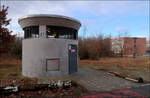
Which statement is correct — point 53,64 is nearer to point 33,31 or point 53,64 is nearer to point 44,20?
point 33,31

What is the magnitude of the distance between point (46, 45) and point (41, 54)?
86 cm

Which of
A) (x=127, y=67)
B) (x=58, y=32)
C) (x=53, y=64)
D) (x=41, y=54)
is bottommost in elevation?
(x=127, y=67)

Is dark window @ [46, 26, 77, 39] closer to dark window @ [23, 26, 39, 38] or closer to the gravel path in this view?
dark window @ [23, 26, 39, 38]

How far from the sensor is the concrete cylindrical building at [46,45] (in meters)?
9.07

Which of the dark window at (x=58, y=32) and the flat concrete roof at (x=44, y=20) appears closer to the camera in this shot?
the flat concrete roof at (x=44, y=20)

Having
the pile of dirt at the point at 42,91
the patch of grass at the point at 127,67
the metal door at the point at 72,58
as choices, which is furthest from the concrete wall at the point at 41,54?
the patch of grass at the point at 127,67

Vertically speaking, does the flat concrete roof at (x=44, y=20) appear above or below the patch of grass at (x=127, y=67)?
above

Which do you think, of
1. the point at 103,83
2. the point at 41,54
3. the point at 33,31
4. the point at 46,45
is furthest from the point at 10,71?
the point at 103,83

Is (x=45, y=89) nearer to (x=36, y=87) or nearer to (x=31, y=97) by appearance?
(x=36, y=87)

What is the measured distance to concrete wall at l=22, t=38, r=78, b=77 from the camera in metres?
9.08

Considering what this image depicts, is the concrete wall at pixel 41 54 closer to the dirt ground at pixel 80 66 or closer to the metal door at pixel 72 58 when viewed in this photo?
the metal door at pixel 72 58

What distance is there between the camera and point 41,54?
907 cm

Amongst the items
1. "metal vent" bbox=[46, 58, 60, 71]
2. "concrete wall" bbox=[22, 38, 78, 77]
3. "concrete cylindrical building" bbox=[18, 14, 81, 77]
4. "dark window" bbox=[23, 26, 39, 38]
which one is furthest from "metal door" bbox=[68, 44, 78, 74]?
"dark window" bbox=[23, 26, 39, 38]

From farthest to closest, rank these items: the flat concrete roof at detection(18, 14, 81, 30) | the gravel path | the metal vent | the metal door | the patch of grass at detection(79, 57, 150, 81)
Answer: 1. the patch of grass at detection(79, 57, 150, 81)
2. the metal door
3. the metal vent
4. the flat concrete roof at detection(18, 14, 81, 30)
5. the gravel path
